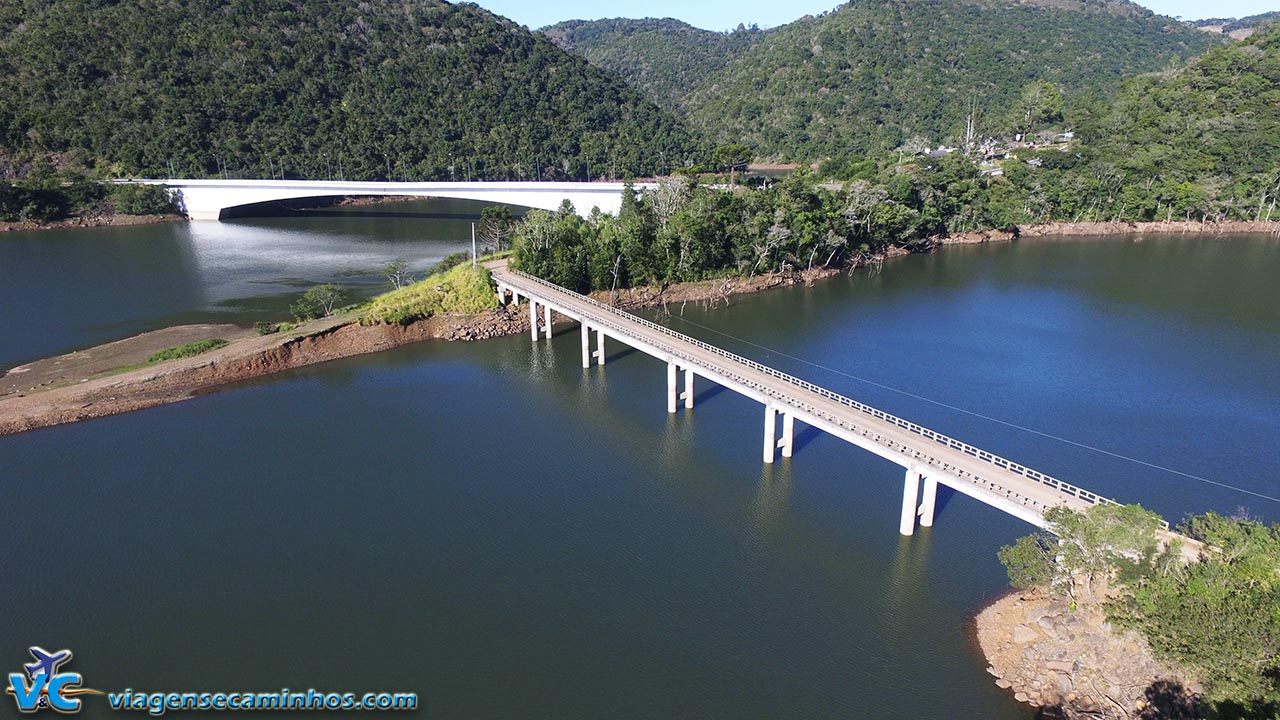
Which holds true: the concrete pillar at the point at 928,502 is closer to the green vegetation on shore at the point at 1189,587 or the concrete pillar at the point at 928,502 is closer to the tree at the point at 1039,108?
the green vegetation on shore at the point at 1189,587

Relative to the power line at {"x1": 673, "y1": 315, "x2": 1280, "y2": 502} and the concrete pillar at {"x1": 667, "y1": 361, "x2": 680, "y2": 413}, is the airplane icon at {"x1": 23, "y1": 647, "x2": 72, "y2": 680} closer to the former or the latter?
the concrete pillar at {"x1": 667, "y1": 361, "x2": 680, "y2": 413}

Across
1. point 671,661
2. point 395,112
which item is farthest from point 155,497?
point 395,112

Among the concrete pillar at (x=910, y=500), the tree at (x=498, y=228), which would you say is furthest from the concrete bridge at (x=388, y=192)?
the concrete pillar at (x=910, y=500)

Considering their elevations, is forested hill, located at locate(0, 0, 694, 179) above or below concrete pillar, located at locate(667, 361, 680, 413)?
above

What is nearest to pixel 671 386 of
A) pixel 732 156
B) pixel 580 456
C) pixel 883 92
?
pixel 580 456

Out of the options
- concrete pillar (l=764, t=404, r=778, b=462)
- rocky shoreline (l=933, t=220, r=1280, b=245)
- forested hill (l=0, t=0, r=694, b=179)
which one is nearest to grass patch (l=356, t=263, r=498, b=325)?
concrete pillar (l=764, t=404, r=778, b=462)

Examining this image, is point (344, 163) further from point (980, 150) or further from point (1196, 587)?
point (1196, 587)
